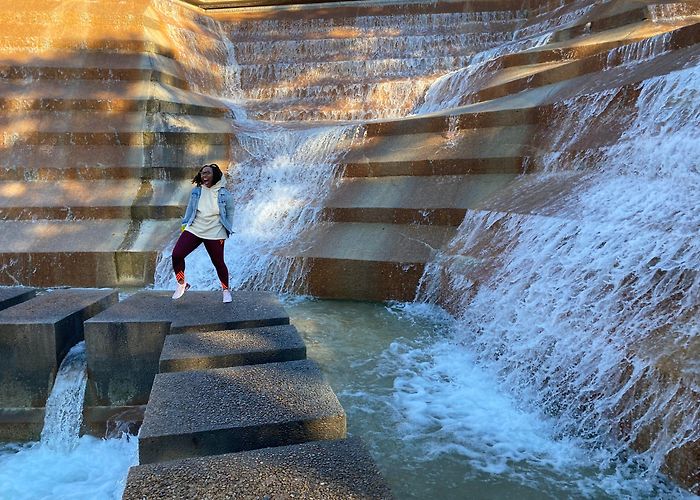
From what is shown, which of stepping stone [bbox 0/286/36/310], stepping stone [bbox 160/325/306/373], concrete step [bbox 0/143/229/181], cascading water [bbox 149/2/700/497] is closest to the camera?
cascading water [bbox 149/2/700/497]

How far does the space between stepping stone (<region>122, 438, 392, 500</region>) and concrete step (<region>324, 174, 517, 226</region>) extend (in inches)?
216

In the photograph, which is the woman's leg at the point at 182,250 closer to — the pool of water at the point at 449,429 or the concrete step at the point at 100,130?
the pool of water at the point at 449,429

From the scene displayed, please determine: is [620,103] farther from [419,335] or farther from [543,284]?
[419,335]

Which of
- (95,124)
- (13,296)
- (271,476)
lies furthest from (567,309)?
(95,124)

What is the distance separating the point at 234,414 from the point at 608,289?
304cm

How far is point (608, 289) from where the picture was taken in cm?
411

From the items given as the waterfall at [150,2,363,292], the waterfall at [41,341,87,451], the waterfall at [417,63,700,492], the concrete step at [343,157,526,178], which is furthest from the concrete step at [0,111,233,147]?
the waterfall at [41,341,87,451]

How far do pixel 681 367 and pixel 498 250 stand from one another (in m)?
3.05

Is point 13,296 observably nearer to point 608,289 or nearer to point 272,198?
point 272,198

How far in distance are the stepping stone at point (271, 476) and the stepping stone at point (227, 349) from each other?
120 cm

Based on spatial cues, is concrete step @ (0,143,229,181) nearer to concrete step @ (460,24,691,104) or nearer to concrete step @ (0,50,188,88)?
concrete step @ (0,50,188,88)

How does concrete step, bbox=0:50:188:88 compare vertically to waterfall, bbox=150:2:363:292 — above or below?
above

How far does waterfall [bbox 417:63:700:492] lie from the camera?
3264 millimetres

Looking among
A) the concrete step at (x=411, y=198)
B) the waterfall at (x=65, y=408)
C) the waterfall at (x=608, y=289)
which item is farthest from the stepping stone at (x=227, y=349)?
the concrete step at (x=411, y=198)
